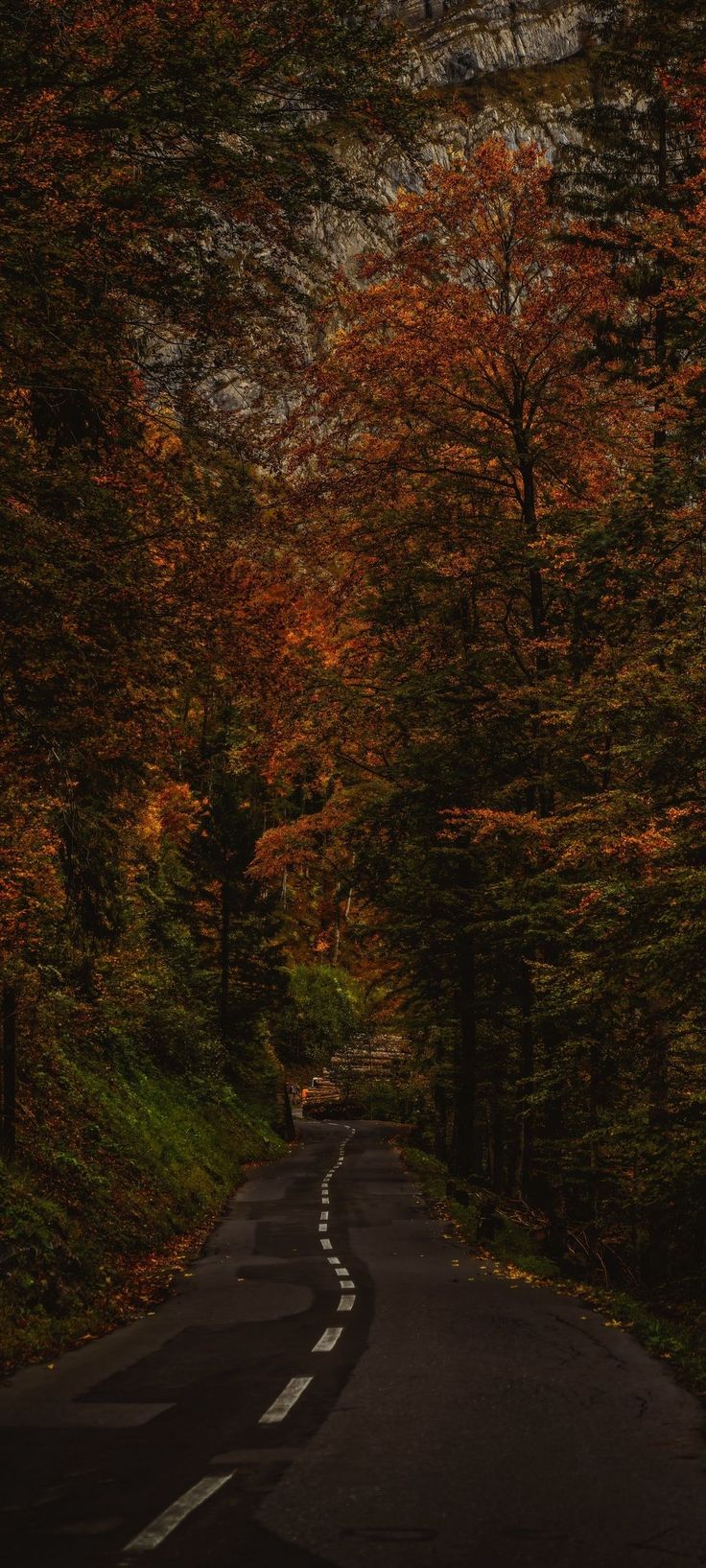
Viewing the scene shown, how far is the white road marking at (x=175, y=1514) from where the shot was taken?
4770mm

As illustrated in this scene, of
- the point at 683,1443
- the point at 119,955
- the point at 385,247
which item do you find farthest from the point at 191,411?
the point at 119,955

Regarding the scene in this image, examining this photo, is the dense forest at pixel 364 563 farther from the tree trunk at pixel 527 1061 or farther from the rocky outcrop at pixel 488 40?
the rocky outcrop at pixel 488 40

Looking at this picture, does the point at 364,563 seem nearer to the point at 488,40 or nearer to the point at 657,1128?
the point at 657,1128

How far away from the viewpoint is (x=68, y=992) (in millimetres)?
18688

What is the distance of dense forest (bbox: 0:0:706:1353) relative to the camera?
25.0ft

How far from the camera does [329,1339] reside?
9367 millimetres

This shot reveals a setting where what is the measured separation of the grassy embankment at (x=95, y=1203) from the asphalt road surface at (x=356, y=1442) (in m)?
0.73

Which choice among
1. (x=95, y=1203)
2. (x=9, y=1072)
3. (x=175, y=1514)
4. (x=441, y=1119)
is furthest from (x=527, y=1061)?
(x=441, y=1119)

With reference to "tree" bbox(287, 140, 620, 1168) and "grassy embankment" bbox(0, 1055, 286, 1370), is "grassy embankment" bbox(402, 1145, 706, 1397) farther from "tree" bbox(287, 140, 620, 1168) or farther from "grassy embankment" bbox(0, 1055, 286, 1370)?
"grassy embankment" bbox(0, 1055, 286, 1370)

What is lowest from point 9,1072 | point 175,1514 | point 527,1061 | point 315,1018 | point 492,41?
point 175,1514

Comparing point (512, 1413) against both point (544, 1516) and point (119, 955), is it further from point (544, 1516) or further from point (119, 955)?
point (119, 955)

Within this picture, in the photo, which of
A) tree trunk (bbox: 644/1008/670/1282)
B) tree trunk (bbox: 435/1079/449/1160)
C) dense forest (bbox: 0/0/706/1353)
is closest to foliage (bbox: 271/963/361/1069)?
tree trunk (bbox: 435/1079/449/1160)

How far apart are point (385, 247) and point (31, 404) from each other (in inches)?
416

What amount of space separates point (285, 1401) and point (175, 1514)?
223 centimetres
